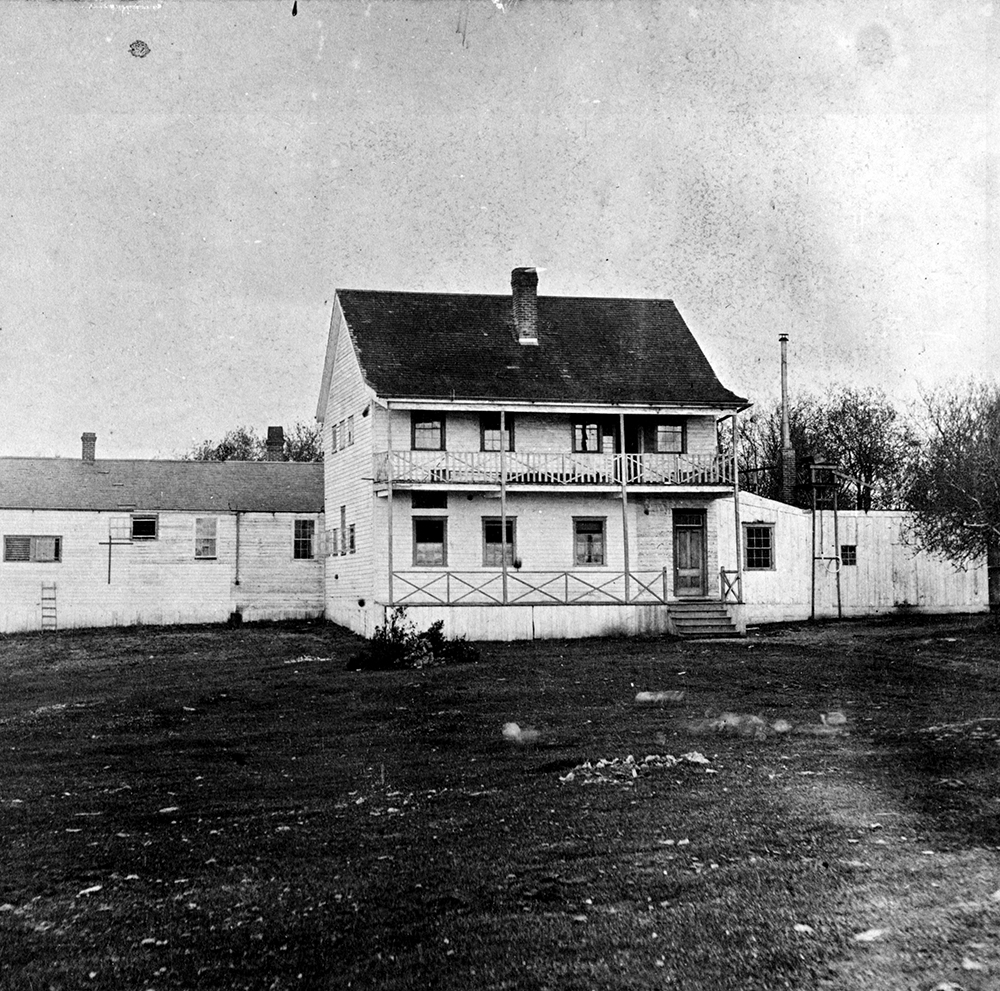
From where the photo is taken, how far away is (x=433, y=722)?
43.8 feet

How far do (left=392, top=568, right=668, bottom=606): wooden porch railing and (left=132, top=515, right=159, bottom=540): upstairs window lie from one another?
32.4 ft

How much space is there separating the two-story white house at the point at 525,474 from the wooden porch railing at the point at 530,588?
0.06 meters

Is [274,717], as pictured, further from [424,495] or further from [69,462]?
[69,462]

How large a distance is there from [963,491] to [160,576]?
22.4 meters

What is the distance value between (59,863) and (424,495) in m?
20.1

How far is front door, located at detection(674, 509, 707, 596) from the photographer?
94.9 feet

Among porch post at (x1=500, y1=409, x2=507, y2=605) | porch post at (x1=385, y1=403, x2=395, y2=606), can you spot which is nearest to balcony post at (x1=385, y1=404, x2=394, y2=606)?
porch post at (x1=385, y1=403, x2=395, y2=606)

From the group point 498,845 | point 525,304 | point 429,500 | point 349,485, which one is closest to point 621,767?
point 498,845

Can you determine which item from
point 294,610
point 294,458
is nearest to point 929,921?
point 294,610

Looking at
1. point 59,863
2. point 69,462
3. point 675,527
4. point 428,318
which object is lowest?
point 59,863

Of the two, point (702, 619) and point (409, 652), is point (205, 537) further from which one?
point (702, 619)

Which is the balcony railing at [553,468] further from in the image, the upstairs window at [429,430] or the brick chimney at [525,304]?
the brick chimney at [525,304]

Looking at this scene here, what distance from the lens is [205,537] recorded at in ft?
109

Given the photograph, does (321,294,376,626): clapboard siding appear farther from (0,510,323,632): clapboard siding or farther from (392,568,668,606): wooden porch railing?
(0,510,323,632): clapboard siding
